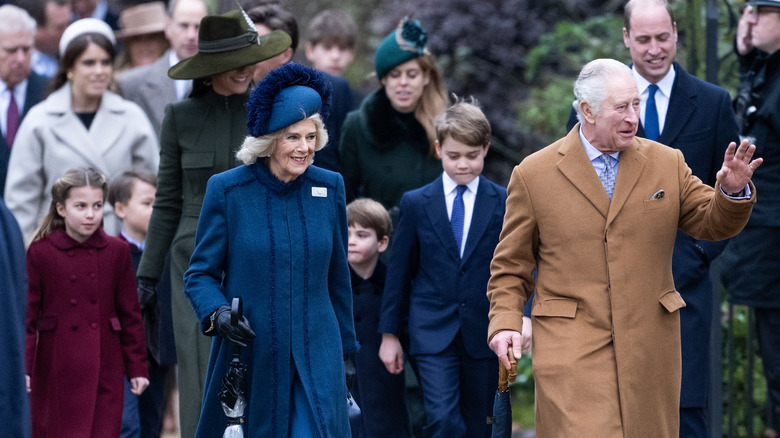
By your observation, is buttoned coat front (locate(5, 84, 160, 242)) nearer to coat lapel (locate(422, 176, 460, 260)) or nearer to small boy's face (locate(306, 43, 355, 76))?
small boy's face (locate(306, 43, 355, 76))

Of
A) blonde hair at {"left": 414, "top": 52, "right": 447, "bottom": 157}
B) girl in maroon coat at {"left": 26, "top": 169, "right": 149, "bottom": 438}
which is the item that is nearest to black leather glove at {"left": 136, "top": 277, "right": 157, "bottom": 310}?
girl in maroon coat at {"left": 26, "top": 169, "right": 149, "bottom": 438}

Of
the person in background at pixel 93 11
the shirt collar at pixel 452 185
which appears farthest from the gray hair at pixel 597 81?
the person in background at pixel 93 11

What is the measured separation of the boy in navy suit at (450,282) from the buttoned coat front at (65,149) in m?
2.30

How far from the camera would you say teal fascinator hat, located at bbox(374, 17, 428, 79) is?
7.84 metres

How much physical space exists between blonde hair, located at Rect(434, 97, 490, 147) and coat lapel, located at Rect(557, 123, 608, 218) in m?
1.33

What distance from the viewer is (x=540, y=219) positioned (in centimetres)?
547

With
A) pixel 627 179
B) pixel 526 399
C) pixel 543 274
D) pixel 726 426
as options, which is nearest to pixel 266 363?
pixel 543 274

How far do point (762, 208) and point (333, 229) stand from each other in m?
2.64

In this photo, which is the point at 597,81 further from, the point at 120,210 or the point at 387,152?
the point at 120,210

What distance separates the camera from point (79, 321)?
6852 mm

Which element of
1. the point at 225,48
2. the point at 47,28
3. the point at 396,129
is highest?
the point at 47,28

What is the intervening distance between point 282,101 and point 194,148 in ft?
4.07

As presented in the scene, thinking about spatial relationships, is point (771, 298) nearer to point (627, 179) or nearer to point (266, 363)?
point (627, 179)

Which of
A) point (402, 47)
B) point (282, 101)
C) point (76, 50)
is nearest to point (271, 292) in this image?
point (282, 101)
